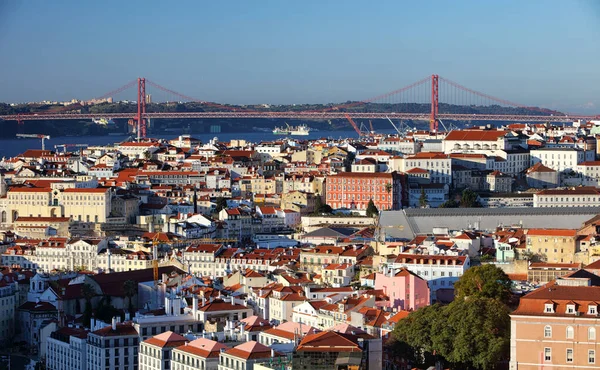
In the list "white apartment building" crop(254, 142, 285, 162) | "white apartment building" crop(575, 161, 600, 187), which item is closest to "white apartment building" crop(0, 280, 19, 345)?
"white apartment building" crop(575, 161, 600, 187)

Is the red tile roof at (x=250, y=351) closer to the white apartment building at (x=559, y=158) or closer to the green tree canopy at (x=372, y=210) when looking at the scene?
the green tree canopy at (x=372, y=210)

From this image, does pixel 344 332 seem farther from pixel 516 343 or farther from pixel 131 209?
pixel 131 209

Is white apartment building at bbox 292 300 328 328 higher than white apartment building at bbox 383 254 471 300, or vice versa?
white apartment building at bbox 383 254 471 300

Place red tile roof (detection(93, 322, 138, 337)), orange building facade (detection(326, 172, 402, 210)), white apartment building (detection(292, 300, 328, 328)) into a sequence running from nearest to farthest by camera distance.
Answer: red tile roof (detection(93, 322, 138, 337)), white apartment building (detection(292, 300, 328, 328)), orange building facade (detection(326, 172, 402, 210))

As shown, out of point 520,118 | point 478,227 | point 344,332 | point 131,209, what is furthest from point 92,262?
point 520,118

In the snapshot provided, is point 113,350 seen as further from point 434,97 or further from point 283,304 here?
point 434,97

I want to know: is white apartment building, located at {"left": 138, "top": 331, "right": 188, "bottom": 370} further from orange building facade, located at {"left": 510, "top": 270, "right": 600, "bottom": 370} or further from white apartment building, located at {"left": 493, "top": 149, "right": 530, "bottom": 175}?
Answer: white apartment building, located at {"left": 493, "top": 149, "right": 530, "bottom": 175}

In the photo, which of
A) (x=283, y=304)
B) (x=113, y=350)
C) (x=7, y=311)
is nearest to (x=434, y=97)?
(x=7, y=311)
